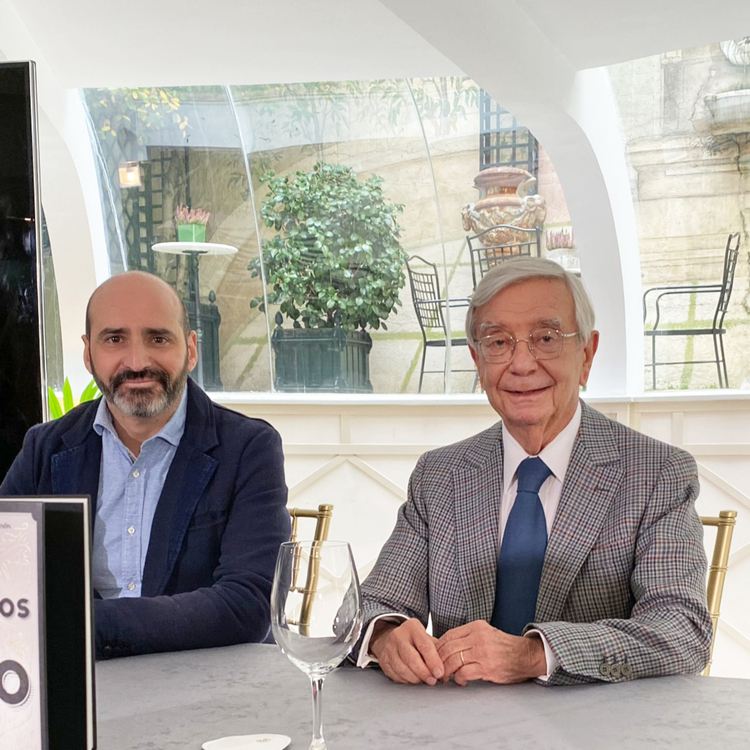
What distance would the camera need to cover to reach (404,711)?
1191 mm

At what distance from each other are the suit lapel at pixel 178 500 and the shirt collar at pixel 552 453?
1.93 feet

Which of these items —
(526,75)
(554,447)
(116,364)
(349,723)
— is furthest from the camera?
(526,75)

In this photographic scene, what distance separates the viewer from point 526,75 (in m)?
3.80

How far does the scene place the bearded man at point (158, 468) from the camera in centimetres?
185

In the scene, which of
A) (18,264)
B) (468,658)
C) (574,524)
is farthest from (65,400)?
(468,658)

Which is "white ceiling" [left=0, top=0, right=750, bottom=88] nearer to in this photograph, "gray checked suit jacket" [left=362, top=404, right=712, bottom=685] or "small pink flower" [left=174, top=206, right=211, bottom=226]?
"small pink flower" [left=174, top=206, right=211, bottom=226]

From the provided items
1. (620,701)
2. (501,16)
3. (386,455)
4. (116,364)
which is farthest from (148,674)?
(386,455)

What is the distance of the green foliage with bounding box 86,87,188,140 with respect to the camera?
5637 mm

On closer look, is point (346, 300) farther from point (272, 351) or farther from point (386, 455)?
point (386, 455)

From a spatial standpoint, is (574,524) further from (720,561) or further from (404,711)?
(404,711)

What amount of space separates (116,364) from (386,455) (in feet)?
12.2

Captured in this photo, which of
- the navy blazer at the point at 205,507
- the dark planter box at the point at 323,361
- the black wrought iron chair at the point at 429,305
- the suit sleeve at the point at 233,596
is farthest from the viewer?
the dark planter box at the point at 323,361

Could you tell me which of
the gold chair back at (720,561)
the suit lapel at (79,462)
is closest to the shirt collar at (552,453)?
the gold chair back at (720,561)

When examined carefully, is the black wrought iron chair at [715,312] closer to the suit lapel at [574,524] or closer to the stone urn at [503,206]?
the stone urn at [503,206]
